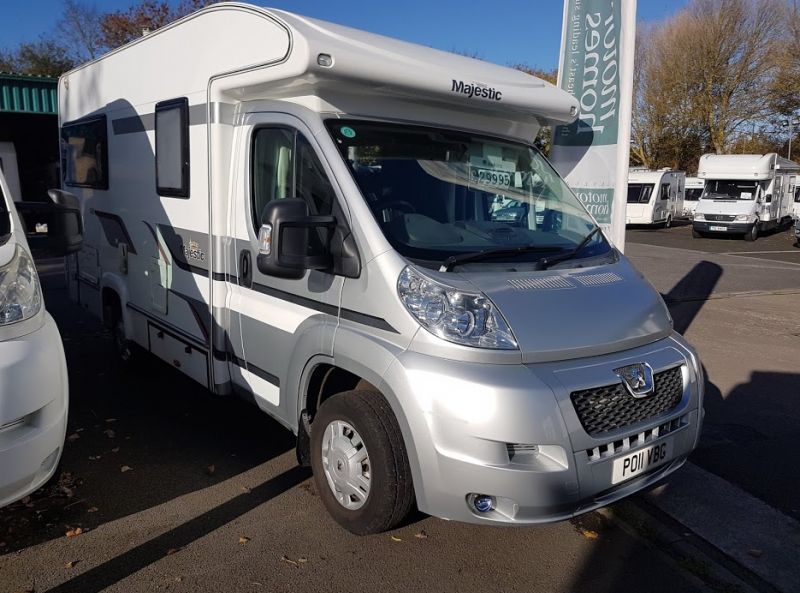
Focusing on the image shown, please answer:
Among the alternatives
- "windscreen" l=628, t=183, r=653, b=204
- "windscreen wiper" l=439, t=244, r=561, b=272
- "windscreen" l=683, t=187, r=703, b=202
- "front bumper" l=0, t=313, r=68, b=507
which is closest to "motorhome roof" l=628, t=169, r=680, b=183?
"windscreen" l=628, t=183, r=653, b=204

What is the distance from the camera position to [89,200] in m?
6.41

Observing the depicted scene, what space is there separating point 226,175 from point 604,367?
8.48 feet

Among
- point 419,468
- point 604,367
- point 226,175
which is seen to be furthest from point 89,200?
point 604,367

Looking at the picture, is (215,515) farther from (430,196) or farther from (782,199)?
(782,199)

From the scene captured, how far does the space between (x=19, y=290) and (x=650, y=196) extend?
29782 millimetres

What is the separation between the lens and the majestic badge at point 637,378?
318 cm

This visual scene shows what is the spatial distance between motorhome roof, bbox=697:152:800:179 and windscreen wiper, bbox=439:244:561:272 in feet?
83.2

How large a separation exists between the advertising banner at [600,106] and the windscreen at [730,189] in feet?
74.1

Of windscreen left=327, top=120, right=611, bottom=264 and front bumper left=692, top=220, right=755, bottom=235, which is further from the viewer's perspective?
front bumper left=692, top=220, right=755, bottom=235

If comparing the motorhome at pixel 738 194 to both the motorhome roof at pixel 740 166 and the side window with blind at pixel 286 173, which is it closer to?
the motorhome roof at pixel 740 166

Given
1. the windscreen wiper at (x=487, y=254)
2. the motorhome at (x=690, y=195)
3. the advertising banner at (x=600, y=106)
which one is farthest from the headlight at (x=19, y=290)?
the motorhome at (x=690, y=195)

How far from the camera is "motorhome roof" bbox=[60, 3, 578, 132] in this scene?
353 cm

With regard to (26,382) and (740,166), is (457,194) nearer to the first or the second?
(26,382)

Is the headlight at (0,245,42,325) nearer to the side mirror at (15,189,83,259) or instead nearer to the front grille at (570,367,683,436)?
the side mirror at (15,189,83,259)
